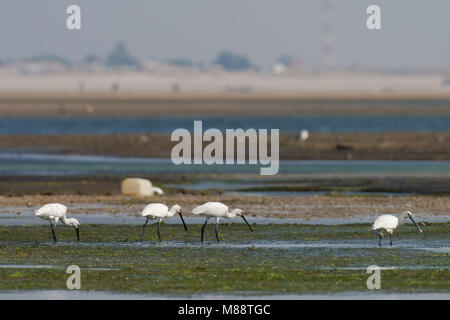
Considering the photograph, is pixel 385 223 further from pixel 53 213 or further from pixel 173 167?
pixel 173 167

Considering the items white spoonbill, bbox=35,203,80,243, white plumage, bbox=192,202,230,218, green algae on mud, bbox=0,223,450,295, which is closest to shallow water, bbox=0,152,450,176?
green algae on mud, bbox=0,223,450,295

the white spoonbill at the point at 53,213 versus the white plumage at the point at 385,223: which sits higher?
the white spoonbill at the point at 53,213

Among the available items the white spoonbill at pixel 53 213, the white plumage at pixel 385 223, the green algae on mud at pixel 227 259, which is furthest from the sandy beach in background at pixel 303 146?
the white spoonbill at pixel 53 213

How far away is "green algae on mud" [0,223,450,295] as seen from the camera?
17.3 m

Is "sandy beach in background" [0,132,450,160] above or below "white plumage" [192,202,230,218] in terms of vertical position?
above

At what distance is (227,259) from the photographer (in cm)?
2039

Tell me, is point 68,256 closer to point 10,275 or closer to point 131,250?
point 131,250

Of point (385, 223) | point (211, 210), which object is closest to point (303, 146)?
point (211, 210)

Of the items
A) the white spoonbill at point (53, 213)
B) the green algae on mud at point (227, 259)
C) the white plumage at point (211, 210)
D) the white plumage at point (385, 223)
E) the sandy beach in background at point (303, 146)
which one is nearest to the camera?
the green algae on mud at point (227, 259)

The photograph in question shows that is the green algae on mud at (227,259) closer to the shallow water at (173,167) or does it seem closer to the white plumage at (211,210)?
the white plumage at (211,210)

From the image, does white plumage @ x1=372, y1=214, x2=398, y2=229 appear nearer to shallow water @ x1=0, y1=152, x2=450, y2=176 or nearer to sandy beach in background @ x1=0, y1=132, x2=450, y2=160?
shallow water @ x1=0, y1=152, x2=450, y2=176

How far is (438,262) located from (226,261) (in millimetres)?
3630

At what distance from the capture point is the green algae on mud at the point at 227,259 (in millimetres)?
17328

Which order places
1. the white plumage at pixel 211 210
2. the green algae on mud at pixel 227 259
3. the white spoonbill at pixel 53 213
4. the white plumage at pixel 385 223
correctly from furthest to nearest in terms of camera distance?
the white plumage at pixel 211 210 < the white spoonbill at pixel 53 213 < the white plumage at pixel 385 223 < the green algae on mud at pixel 227 259
